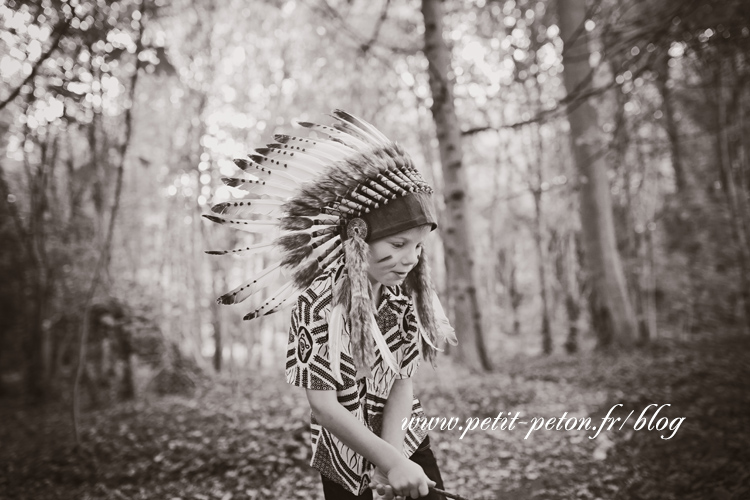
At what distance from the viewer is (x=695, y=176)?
1495 centimetres

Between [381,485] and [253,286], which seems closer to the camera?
[381,485]

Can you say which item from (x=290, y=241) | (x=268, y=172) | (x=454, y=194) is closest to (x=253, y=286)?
(x=290, y=241)

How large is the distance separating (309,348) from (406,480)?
1.89 feet

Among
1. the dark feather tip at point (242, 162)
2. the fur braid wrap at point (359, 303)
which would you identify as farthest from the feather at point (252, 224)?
the fur braid wrap at point (359, 303)

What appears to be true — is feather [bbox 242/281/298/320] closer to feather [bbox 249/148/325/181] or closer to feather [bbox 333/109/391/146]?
feather [bbox 249/148/325/181]

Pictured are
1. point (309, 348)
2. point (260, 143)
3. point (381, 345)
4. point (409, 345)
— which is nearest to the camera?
point (309, 348)

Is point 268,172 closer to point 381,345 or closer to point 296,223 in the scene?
point 296,223

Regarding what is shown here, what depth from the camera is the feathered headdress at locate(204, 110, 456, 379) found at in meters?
1.86

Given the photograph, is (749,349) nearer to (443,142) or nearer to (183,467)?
(443,142)

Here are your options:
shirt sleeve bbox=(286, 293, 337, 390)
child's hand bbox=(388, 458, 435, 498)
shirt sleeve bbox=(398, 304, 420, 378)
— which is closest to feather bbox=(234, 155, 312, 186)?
shirt sleeve bbox=(286, 293, 337, 390)

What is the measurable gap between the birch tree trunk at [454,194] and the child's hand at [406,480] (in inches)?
224

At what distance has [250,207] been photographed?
6.34 feet

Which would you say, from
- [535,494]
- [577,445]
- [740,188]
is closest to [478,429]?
[577,445]

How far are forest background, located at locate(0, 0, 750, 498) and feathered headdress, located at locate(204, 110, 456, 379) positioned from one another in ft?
1.71
